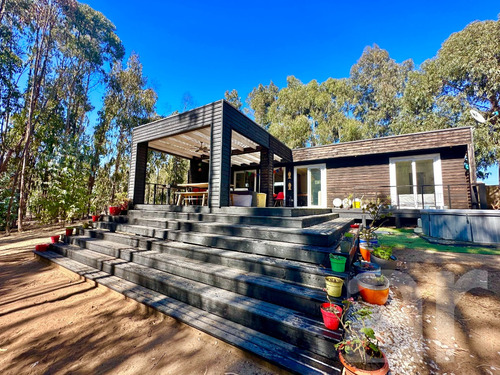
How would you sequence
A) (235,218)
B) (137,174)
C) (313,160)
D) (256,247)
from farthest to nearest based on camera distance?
(313,160) < (137,174) < (235,218) < (256,247)

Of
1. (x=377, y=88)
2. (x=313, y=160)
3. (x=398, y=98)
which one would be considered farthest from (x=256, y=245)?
(x=377, y=88)

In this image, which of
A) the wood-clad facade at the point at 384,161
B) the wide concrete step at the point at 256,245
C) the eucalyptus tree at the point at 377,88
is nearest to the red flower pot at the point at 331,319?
the wide concrete step at the point at 256,245

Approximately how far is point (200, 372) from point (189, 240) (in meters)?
2.08

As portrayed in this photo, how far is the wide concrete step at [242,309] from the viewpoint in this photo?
5.19 ft

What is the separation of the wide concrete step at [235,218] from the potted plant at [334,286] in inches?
46.6

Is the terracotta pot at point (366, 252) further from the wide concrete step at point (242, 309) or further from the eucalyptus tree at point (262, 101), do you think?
the eucalyptus tree at point (262, 101)

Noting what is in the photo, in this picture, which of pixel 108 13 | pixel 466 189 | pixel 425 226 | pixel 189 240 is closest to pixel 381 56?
pixel 466 189

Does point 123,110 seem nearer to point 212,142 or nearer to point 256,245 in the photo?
point 212,142

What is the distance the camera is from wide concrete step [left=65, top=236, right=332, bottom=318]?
191 centimetres

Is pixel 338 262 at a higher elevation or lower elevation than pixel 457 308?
higher

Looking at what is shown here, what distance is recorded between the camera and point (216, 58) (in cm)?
1927

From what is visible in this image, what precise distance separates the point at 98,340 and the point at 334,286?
240 cm

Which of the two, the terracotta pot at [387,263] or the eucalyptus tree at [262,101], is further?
the eucalyptus tree at [262,101]

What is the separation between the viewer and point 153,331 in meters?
2.05
